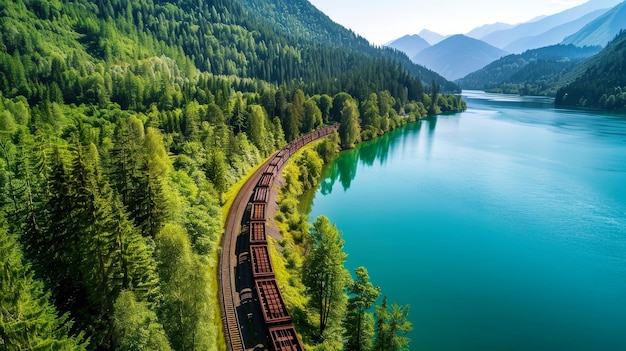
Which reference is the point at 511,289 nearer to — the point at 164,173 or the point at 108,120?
the point at 164,173

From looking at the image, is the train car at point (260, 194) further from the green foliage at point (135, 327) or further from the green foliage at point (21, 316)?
the green foliage at point (21, 316)

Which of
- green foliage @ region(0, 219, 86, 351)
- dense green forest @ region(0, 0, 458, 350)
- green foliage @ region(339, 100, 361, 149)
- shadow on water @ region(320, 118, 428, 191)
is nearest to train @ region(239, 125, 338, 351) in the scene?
dense green forest @ region(0, 0, 458, 350)

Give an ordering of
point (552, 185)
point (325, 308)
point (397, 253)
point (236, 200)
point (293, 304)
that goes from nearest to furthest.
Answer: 1. point (325, 308)
2. point (293, 304)
3. point (397, 253)
4. point (236, 200)
5. point (552, 185)

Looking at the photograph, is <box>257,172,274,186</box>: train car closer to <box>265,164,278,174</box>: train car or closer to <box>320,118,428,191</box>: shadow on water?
<box>265,164,278,174</box>: train car

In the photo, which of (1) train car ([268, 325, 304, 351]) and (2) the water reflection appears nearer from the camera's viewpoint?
(1) train car ([268, 325, 304, 351])

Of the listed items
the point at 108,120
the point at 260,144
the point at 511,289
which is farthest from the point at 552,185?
the point at 108,120

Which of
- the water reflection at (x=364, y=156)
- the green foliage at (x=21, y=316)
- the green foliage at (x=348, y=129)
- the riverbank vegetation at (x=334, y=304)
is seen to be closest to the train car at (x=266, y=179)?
the water reflection at (x=364, y=156)

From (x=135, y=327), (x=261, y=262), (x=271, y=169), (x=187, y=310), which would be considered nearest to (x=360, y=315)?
(x=187, y=310)
